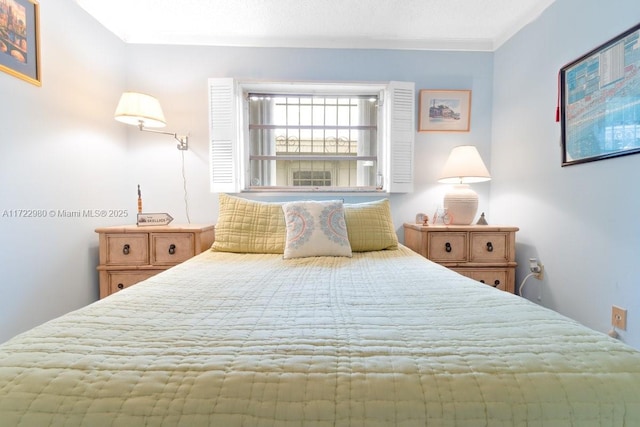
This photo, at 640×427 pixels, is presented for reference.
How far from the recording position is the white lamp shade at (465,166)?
84.7 inches

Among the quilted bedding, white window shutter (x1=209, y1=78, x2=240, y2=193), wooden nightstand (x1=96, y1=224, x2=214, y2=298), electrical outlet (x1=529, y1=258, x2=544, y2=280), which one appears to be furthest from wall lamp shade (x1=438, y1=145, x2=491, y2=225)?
wooden nightstand (x1=96, y1=224, x2=214, y2=298)

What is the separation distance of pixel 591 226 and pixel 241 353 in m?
1.96

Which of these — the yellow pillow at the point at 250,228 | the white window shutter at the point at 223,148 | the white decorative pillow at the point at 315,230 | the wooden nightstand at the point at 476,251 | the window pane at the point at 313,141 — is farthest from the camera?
the window pane at the point at 313,141

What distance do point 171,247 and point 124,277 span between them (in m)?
0.38

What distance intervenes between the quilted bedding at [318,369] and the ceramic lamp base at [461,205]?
1.49 metres

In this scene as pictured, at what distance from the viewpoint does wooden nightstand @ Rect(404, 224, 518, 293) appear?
208 cm

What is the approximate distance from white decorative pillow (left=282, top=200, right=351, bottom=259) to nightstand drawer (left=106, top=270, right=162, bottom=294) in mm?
1006

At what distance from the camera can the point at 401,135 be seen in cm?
241

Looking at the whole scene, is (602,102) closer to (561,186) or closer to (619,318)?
(561,186)

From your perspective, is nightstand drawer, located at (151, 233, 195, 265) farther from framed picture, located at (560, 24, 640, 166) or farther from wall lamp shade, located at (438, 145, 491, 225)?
framed picture, located at (560, 24, 640, 166)

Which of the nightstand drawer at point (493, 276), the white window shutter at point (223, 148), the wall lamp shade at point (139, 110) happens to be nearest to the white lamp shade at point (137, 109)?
the wall lamp shade at point (139, 110)

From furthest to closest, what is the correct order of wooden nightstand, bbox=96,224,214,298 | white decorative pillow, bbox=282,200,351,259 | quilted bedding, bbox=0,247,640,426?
wooden nightstand, bbox=96,224,214,298
white decorative pillow, bbox=282,200,351,259
quilted bedding, bbox=0,247,640,426

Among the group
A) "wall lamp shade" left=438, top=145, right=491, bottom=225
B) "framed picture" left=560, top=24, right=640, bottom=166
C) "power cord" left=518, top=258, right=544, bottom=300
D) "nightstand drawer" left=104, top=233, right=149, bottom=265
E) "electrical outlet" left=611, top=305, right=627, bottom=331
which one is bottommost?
"electrical outlet" left=611, top=305, right=627, bottom=331

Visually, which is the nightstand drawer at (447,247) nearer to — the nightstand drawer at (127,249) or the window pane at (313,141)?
the window pane at (313,141)
